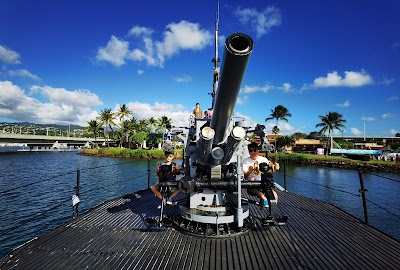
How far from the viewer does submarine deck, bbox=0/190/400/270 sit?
158 inches

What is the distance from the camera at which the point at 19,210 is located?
11.7 m

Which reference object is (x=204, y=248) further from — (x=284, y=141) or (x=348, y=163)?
(x=284, y=141)

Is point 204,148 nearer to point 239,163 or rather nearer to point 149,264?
point 239,163

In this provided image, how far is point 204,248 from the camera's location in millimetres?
4602

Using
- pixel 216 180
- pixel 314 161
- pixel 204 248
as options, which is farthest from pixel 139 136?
pixel 204 248

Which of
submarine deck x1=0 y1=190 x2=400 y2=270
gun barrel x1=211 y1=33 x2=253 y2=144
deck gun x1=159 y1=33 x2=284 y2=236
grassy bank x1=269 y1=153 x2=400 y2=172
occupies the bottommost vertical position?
grassy bank x1=269 y1=153 x2=400 y2=172

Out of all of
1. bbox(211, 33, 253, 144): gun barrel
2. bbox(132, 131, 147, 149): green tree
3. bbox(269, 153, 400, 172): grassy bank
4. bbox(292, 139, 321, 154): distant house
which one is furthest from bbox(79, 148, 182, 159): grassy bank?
bbox(211, 33, 253, 144): gun barrel

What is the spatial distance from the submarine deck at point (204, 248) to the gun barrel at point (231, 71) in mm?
2328

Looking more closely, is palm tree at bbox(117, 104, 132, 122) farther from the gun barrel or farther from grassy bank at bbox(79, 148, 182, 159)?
the gun barrel

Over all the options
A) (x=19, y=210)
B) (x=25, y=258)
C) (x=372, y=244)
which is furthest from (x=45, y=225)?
(x=372, y=244)

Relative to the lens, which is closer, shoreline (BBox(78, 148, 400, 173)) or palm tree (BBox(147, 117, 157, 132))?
shoreline (BBox(78, 148, 400, 173))

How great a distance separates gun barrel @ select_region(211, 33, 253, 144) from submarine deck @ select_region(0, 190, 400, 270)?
2.33 m

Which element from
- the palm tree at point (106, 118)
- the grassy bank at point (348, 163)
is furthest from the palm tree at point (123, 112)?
the grassy bank at point (348, 163)

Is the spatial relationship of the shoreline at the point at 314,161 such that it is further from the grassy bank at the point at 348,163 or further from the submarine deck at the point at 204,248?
the submarine deck at the point at 204,248
